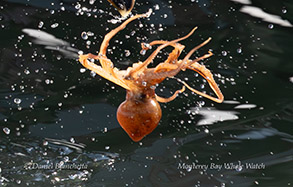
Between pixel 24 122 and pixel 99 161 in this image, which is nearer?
pixel 99 161

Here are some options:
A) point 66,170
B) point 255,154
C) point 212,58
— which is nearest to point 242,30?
point 212,58

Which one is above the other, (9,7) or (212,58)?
(9,7)

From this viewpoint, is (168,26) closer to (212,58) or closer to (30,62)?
(212,58)

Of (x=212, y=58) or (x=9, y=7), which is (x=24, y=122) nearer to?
(x=9, y=7)

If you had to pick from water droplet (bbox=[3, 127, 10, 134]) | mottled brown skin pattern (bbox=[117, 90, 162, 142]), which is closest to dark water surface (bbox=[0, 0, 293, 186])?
water droplet (bbox=[3, 127, 10, 134])

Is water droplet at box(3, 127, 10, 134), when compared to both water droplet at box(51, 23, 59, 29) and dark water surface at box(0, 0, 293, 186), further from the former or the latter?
water droplet at box(51, 23, 59, 29)

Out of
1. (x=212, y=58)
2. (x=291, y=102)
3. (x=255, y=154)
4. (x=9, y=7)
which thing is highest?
(x=9, y=7)
